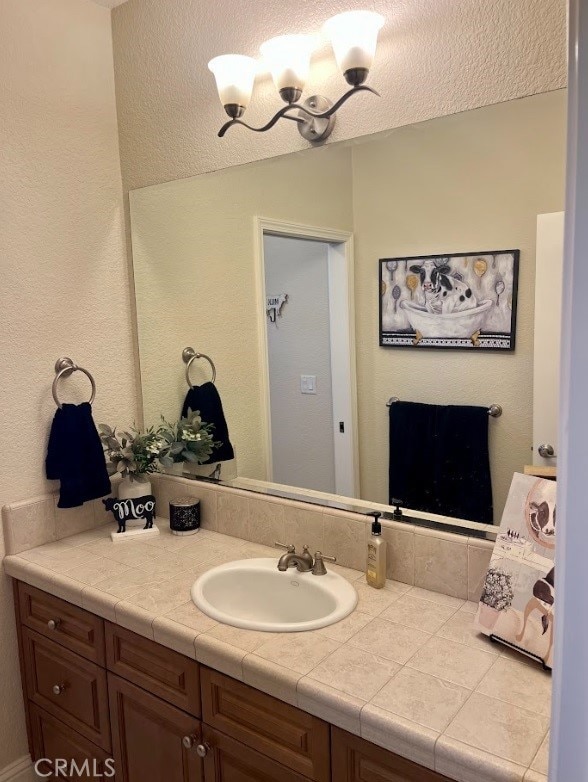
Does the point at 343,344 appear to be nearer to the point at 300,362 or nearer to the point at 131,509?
the point at 300,362

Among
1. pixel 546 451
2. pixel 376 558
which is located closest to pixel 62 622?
pixel 376 558

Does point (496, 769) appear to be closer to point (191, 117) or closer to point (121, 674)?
point (121, 674)

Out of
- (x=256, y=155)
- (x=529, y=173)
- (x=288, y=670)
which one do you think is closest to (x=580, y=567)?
(x=288, y=670)

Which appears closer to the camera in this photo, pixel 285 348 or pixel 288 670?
pixel 288 670

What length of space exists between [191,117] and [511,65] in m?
1.04

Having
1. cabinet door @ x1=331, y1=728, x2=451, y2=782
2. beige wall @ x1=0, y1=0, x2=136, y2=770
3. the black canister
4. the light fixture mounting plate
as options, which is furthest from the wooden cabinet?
the light fixture mounting plate

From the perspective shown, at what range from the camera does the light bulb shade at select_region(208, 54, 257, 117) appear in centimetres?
164

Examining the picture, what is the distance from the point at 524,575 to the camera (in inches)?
51.5

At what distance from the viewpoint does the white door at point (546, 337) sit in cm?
140

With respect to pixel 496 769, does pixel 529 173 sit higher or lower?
higher

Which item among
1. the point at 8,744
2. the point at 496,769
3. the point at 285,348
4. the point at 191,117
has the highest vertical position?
the point at 191,117

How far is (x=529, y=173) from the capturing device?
1409 millimetres

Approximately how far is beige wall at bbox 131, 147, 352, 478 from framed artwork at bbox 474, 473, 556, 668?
881mm

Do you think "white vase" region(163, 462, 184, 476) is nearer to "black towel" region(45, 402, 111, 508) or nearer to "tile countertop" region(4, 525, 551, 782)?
"black towel" region(45, 402, 111, 508)
